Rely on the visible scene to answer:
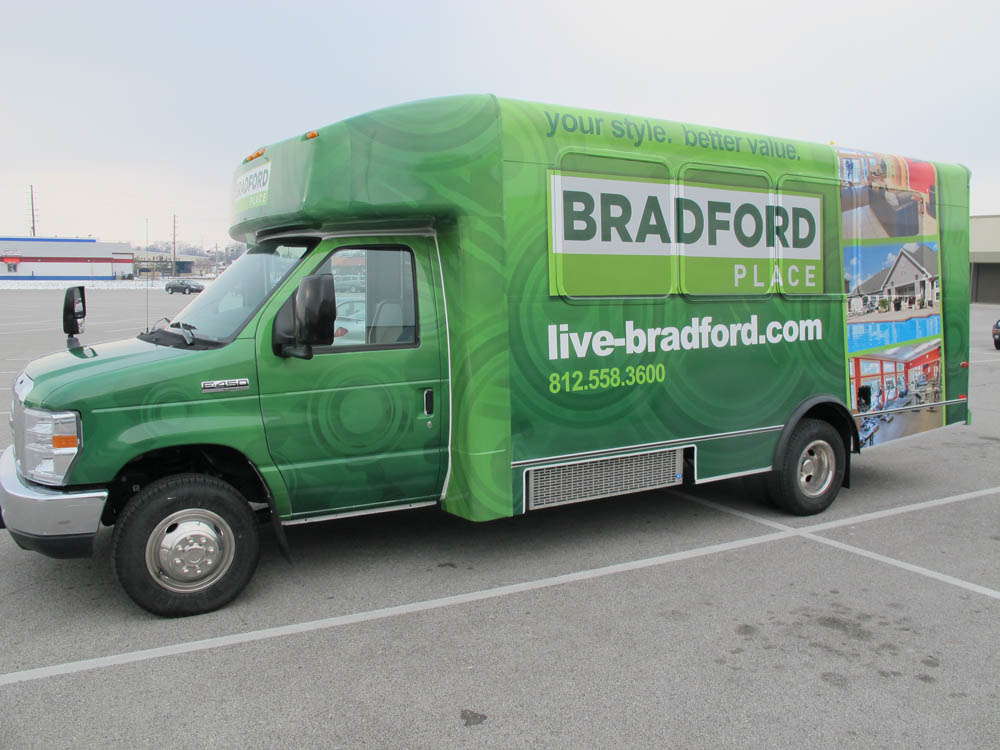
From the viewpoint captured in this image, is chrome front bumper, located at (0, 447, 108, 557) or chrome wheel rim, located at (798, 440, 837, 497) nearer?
chrome front bumper, located at (0, 447, 108, 557)

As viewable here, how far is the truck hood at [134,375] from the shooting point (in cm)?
443

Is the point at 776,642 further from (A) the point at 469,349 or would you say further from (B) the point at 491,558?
(A) the point at 469,349

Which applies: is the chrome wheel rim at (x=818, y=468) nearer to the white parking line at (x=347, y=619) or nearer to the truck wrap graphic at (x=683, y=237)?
the white parking line at (x=347, y=619)

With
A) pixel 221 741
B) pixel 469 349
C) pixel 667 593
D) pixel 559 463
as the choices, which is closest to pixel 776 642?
pixel 667 593

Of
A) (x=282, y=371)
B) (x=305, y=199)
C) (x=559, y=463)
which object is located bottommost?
(x=559, y=463)

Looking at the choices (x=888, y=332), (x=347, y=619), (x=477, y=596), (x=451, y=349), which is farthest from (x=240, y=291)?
(x=888, y=332)

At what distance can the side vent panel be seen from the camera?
5535 millimetres

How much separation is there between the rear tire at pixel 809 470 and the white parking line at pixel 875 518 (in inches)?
8.7

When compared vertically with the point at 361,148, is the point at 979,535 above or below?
below

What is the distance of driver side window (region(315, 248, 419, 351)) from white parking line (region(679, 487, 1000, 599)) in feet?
10.6

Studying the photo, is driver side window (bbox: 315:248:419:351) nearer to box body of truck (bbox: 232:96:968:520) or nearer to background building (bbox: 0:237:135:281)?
box body of truck (bbox: 232:96:968:520)

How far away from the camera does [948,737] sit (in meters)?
3.46

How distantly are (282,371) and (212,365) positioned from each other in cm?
38

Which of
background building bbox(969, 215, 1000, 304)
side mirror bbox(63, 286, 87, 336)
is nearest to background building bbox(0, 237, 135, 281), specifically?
background building bbox(969, 215, 1000, 304)
